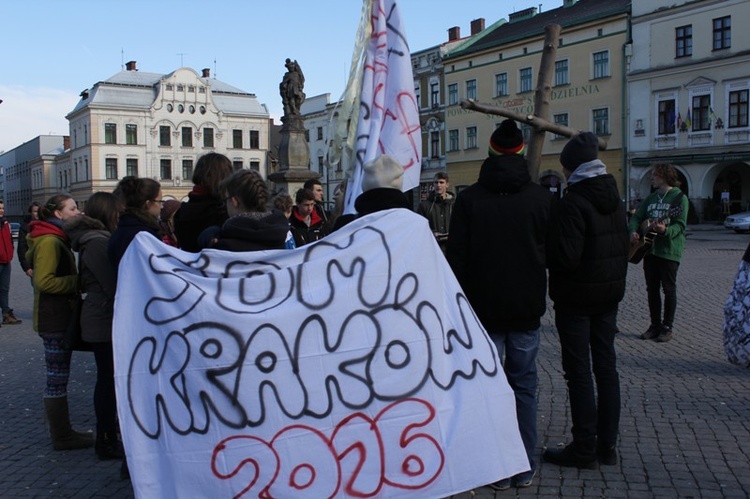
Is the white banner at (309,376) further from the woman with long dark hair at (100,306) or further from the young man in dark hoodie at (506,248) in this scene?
the woman with long dark hair at (100,306)

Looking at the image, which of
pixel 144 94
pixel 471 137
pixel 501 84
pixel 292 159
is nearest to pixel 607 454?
pixel 292 159

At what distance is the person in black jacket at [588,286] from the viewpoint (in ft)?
13.6

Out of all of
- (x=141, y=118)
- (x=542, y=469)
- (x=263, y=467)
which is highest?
(x=141, y=118)

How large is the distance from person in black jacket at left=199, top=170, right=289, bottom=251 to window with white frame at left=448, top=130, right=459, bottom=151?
149ft

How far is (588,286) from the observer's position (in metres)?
4.18

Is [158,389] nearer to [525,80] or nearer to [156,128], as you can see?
[525,80]

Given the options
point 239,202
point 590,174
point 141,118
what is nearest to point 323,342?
point 239,202

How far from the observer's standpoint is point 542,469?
14.2 ft

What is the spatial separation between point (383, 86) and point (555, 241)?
1714 mm

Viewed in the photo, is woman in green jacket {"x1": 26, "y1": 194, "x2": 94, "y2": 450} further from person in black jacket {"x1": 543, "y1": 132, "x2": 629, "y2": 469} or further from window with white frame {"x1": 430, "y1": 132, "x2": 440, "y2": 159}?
window with white frame {"x1": 430, "y1": 132, "x2": 440, "y2": 159}

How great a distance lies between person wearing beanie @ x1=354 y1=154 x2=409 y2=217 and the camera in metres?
3.93

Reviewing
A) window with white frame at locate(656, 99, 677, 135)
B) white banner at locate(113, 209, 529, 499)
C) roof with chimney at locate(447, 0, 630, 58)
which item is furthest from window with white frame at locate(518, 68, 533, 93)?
white banner at locate(113, 209, 529, 499)

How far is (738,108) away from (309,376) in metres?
36.7

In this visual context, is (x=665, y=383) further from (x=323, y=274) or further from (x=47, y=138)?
(x=47, y=138)
